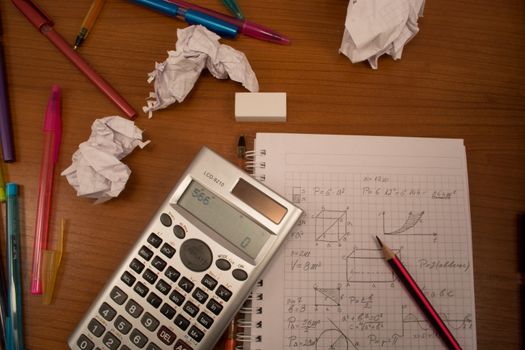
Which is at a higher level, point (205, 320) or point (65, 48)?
point (65, 48)

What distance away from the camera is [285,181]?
0.41m

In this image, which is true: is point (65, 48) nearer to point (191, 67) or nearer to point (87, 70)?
point (87, 70)

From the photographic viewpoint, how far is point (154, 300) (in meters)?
0.35

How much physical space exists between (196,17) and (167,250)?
0.27m

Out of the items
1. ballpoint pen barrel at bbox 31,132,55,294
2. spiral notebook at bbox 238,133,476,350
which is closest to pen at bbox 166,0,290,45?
spiral notebook at bbox 238,133,476,350

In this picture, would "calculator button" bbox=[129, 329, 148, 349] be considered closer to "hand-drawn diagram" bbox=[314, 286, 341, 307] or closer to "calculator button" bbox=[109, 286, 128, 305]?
"calculator button" bbox=[109, 286, 128, 305]

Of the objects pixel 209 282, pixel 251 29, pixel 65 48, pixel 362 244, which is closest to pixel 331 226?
pixel 362 244

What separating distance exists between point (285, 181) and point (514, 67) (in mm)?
318

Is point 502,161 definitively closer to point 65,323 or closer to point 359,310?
point 359,310

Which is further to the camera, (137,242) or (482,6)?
(482,6)

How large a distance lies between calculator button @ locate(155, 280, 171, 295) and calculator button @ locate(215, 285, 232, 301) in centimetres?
5

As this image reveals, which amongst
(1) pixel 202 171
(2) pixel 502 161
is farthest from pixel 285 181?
(2) pixel 502 161

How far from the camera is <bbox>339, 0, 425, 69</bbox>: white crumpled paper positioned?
0.42 m

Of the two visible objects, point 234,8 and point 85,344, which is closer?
point 85,344
